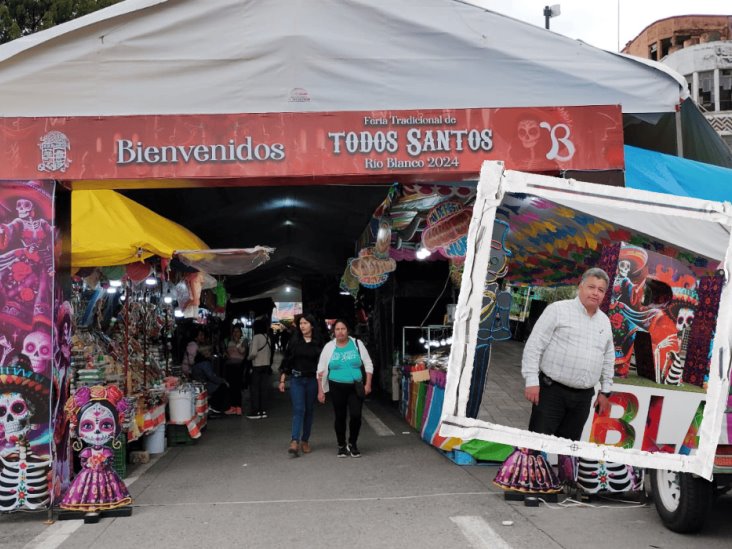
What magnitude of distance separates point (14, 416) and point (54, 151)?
2450 mm

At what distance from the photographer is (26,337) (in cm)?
720

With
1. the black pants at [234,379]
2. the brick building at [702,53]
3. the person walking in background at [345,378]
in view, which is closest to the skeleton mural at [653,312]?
the person walking in background at [345,378]

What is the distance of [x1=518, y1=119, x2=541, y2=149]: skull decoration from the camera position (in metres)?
7.64

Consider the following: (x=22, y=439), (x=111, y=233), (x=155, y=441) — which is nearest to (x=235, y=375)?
(x=155, y=441)

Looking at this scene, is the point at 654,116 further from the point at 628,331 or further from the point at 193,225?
the point at 193,225

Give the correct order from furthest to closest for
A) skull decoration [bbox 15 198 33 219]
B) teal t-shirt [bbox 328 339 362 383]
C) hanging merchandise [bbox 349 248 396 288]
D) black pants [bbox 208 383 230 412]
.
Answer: black pants [bbox 208 383 230 412], hanging merchandise [bbox 349 248 396 288], teal t-shirt [bbox 328 339 362 383], skull decoration [bbox 15 198 33 219]

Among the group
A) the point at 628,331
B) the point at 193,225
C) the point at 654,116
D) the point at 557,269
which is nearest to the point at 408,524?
the point at 628,331

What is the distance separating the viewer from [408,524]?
21.3 ft

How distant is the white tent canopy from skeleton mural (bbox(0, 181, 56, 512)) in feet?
3.72

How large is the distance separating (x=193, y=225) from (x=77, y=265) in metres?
6.55

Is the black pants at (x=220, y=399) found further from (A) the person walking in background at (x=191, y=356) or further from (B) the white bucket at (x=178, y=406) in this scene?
(B) the white bucket at (x=178, y=406)

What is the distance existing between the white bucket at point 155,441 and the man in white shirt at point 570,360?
6.02 meters

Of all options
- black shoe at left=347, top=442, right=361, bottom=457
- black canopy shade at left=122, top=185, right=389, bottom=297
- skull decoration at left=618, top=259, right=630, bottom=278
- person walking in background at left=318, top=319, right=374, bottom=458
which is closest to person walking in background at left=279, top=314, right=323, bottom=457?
person walking in background at left=318, top=319, right=374, bottom=458

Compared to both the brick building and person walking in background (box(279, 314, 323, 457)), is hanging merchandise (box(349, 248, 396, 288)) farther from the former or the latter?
the brick building
